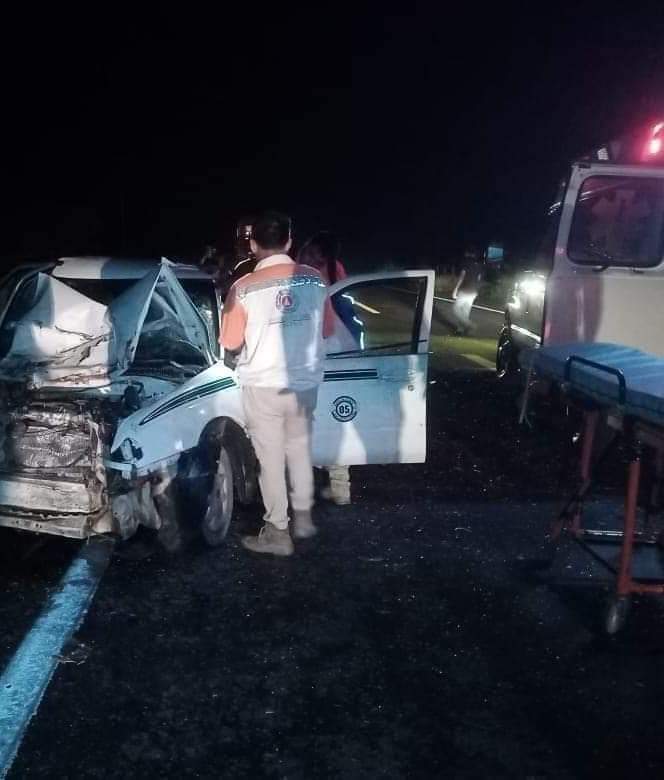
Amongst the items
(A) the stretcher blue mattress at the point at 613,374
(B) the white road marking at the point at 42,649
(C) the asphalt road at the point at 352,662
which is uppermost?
(A) the stretcher blue mattress at the point at 613,374

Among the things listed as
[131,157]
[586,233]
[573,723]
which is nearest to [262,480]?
[573,723]

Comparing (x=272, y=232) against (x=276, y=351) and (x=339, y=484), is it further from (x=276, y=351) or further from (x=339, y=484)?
(x=339, y=484)

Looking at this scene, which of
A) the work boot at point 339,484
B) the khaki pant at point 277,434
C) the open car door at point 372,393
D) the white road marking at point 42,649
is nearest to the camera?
the white road marking at point 42,649

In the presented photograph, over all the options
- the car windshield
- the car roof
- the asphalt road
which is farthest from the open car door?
the car roof

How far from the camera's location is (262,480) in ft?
17.1

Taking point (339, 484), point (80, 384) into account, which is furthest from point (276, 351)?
point (339, 484)

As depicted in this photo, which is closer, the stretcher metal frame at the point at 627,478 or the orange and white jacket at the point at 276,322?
the stretcher metal frame at the point at 627,478

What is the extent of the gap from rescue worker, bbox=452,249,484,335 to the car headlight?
11.0 metres

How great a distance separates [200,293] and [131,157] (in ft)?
175

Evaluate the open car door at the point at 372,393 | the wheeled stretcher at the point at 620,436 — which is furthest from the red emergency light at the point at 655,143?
the wheeled stretcher at the point at 620,436

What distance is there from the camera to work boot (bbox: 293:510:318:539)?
18.2 feet

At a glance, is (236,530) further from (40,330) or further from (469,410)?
Result: (469,410)

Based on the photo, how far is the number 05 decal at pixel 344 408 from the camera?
5980 mm

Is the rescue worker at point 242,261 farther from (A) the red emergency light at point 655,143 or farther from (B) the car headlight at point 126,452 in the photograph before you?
(A) the red emergency light at point 655,143
